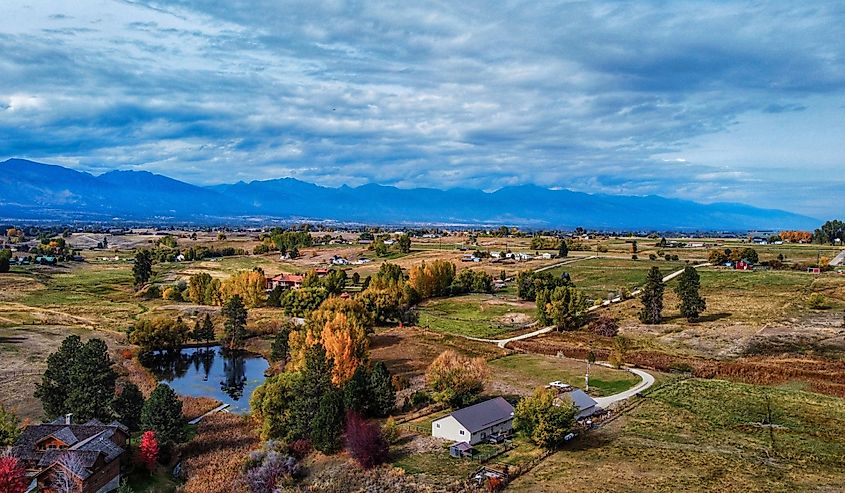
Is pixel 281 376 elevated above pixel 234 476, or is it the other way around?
pixel 281 376

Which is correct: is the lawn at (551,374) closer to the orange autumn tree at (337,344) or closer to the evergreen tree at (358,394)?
the orange autumn tree at (337,344)

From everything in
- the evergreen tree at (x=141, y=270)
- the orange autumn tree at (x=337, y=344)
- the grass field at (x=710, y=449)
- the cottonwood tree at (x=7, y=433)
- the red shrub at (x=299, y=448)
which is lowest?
the red shrub at (x=299, y=448)

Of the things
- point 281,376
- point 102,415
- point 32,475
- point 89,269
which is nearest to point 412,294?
point 281,376

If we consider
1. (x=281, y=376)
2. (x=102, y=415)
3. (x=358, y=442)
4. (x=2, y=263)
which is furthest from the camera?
(x=2, y=263)

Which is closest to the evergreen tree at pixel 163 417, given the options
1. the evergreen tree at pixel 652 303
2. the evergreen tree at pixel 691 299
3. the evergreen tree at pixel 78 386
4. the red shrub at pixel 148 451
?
the red shrub at pixel 148 451

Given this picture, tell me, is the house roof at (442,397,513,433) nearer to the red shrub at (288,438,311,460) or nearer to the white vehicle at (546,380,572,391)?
the white vehicle at (546,380,572,391)

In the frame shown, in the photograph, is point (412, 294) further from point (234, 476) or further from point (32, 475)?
point (32, 475)

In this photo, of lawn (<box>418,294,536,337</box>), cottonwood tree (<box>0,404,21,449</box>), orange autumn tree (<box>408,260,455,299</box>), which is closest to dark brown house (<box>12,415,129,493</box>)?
cottonwood tree (<box>0,404,21,449</box>)
